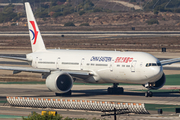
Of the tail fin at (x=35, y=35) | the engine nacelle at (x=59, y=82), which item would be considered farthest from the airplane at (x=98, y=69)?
the tail fin at (x=35, y=35)

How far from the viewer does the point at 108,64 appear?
138ft

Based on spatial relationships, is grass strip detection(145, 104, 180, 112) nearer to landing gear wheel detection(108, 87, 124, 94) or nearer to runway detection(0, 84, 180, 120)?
runway detection(0, 84, 180, 120)

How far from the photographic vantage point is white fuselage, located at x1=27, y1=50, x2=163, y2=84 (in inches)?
1561

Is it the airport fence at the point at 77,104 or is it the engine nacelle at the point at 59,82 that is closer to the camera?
the airport fence at the point at 77,104

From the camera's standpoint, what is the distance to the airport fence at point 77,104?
3102 cm

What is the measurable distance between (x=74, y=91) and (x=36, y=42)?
918 cm

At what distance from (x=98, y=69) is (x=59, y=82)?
4999 millimetres

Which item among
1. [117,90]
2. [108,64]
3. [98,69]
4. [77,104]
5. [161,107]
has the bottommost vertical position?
[161,107]

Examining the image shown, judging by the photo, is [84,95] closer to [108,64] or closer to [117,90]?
[117,90]

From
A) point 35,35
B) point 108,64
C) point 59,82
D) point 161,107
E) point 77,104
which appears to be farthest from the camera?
point 35,35

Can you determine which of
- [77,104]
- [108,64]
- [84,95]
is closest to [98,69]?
[108,64]

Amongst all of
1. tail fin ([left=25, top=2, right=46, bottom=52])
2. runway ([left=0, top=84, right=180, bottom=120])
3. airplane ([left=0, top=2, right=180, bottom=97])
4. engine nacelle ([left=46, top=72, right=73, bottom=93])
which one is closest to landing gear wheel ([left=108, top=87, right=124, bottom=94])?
airplane ([left=0, top=2, right=180, bottom=97])

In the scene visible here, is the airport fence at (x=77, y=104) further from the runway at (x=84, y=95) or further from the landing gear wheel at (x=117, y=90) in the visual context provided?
the landing gear wheel at (x=117, y=90)

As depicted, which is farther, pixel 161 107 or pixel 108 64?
pixel 108 64
